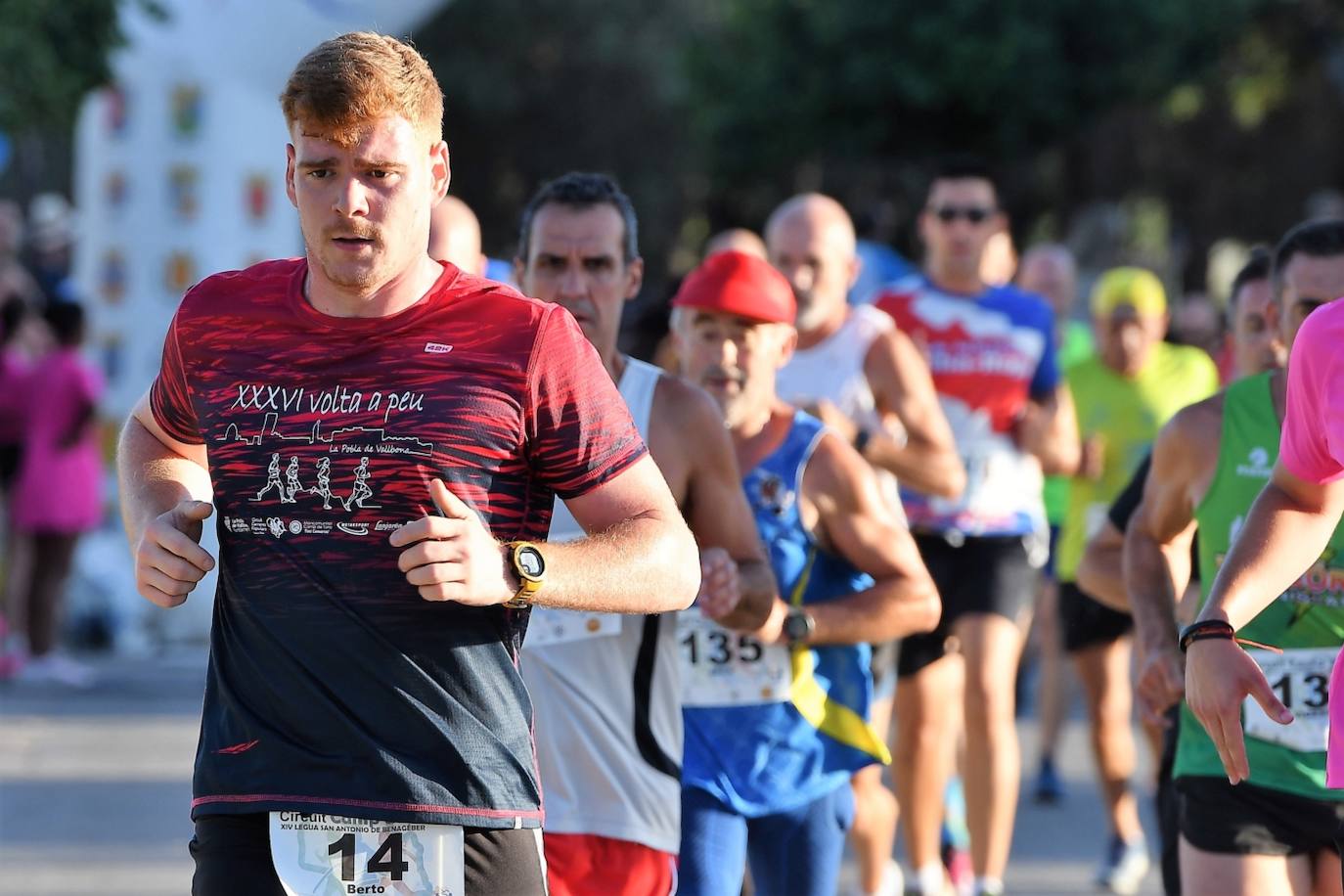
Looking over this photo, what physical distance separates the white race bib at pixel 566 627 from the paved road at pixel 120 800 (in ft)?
11.9

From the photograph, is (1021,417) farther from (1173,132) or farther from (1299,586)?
(1173,132)

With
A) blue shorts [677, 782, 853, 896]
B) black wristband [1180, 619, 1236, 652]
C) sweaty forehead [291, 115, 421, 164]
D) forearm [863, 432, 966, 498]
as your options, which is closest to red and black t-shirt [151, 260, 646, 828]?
sweaty forehead [291, 115, 421, 164]

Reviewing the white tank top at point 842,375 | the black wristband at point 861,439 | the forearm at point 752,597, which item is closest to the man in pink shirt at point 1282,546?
the forearm at point 752,597

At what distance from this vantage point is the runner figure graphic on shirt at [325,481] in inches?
128

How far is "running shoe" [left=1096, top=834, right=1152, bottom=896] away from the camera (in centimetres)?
819

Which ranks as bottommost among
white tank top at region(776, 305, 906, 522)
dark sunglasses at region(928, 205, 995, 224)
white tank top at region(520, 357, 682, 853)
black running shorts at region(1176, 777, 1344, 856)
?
black running shorts at region(1176, 777, 1344, 856)

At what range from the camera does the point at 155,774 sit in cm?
1028

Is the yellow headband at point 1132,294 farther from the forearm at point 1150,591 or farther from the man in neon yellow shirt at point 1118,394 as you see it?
the forearm at point 1150,591

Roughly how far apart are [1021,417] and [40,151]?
22.8m

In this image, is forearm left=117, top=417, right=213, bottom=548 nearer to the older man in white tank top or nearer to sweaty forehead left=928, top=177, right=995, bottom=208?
the older man in white tank top

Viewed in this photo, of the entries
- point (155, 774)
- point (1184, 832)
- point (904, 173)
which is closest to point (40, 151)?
point (904, 173)

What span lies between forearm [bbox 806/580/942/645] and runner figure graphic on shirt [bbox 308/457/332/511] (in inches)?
87.1

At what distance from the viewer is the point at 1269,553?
3814mm

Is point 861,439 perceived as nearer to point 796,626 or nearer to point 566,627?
point 796,626
